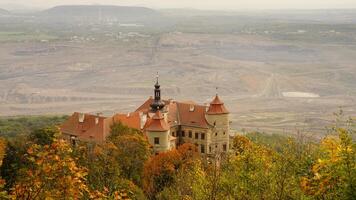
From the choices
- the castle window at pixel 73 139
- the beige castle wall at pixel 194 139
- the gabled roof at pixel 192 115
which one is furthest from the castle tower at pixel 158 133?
the castle window at pixel 73 139

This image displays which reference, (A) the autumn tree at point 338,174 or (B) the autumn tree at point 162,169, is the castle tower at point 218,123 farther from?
(A) the autumn tree at point 338,174

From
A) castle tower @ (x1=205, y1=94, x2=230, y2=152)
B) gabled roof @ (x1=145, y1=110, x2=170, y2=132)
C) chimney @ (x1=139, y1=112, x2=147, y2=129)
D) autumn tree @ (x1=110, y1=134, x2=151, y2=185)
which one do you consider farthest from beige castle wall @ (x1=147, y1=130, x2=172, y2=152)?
castle tower @ (x1=205, y1=94, x2=230, y2=152)

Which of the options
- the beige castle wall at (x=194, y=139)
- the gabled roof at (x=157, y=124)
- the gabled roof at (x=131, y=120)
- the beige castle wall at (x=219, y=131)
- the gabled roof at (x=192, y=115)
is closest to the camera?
the gabled roof at (x=157, y=124)

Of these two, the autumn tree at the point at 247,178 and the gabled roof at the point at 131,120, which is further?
the gabled roof at the point at 131,120

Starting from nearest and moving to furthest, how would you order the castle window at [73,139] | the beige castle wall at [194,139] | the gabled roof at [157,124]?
the gabled roof at [157,124] → the castle window at [73,139] → the beige castle wall at [194,139]

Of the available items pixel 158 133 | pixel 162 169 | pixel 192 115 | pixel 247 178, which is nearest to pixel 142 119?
pixel 158 133

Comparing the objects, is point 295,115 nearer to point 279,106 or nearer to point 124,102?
point 279,106

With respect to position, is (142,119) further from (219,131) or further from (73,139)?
(219,131)

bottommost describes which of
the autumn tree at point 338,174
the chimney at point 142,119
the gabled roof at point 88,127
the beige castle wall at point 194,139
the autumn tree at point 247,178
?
the beige castle wall at point 194,139
